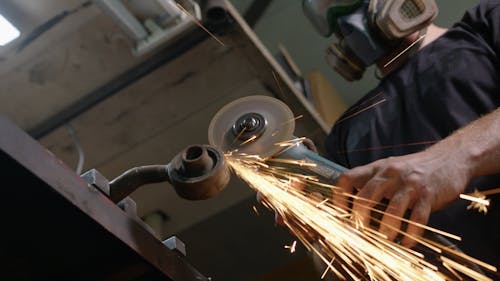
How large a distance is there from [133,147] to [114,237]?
164cm

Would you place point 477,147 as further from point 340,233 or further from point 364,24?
point 364,24

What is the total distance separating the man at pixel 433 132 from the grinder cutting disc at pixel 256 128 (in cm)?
25

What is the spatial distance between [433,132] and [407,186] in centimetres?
62

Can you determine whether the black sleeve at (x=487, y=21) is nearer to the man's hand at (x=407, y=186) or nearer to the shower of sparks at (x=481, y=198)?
the shower of sparks at (x=481, y=198)

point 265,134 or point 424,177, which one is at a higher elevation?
point 265,134

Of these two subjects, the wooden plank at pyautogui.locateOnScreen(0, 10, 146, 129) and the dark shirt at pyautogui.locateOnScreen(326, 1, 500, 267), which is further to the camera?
the wooden plank at pyautogui.locateOnScreen(0, 10, 146, 129)

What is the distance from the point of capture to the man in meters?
1.42

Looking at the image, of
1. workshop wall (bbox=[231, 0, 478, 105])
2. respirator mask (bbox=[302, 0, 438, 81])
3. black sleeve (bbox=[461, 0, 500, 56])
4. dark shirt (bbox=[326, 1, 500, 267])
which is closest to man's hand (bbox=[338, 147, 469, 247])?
dark shirt (bbox=[326, 1, 500, 267])

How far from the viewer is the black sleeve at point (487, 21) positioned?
1.99 metres

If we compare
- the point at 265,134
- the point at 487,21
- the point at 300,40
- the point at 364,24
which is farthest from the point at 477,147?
the point at 300,40

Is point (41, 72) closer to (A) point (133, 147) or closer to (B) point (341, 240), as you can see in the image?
(A) point (133, 147)

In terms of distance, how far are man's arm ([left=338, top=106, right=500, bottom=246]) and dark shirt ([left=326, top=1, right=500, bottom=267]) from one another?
261 mm

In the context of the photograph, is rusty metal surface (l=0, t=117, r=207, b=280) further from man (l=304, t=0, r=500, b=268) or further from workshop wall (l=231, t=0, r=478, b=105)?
workshop wall (l=231, t=0, r=478, b=105)

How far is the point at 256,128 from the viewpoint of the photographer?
1652 mm
